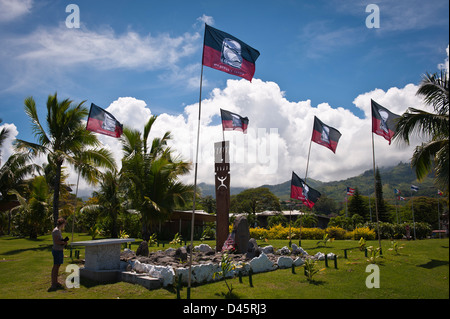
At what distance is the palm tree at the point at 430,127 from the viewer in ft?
30.7

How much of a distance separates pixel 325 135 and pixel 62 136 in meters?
14.2

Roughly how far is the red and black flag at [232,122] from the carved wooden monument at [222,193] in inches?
42.7

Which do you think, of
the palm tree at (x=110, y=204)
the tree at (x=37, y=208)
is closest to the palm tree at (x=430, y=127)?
the palm tree at (x=110, y=204)

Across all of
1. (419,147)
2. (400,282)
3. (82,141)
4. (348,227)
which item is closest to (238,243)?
(400,282)

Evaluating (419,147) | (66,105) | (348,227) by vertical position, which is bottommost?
(348,227)

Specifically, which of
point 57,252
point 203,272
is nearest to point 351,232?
point 203,272

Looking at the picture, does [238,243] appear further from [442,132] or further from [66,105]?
[66,105]

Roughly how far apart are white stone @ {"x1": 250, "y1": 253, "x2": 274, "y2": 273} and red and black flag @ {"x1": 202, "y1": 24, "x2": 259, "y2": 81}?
559 cm

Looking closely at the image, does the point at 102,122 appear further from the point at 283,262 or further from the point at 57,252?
the point at 283,262

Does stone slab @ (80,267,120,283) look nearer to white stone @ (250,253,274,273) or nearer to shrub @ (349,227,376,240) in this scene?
white stone @ (250,253,274,273)

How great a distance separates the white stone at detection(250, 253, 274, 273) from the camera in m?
9.98

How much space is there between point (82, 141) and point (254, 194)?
58.0 meters
